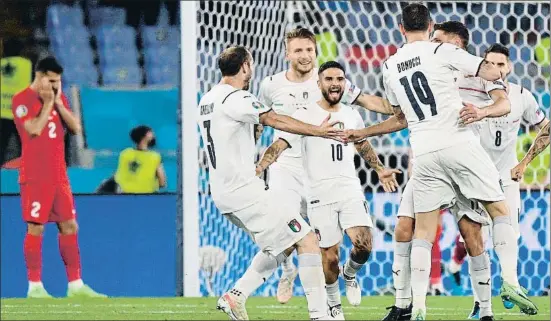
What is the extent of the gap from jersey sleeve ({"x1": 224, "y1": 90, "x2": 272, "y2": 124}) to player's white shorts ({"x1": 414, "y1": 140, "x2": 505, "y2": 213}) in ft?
3.24

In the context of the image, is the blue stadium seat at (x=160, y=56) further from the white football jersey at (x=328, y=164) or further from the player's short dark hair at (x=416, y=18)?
the player's short dark hair at (x=416, y=18)

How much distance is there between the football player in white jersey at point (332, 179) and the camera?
8602mm

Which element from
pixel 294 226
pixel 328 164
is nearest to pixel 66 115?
pixel 328 164

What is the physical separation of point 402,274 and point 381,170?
653mm

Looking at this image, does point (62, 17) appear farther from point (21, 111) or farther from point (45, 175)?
point (45, 175)

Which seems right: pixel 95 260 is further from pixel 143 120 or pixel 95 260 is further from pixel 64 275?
pixel 143 120

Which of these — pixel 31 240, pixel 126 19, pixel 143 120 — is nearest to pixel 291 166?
pixel 31 240

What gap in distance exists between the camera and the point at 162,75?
44.8 feet

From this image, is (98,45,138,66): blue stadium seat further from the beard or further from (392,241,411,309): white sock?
(392,241,411,309): white sock

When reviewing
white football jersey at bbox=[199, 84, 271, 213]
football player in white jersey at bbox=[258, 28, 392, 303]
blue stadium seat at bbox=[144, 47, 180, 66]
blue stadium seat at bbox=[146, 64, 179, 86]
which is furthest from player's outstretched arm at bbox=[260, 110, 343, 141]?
blue stadium seat at bbox=[144, 47, 180, 66]

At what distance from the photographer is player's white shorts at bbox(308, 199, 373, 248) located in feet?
28.3

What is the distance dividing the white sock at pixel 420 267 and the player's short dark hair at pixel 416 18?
121cm

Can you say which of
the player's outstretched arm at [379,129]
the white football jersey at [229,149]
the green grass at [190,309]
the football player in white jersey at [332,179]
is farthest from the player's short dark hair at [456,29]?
the green grass at [190,309]

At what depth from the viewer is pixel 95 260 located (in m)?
12.6
